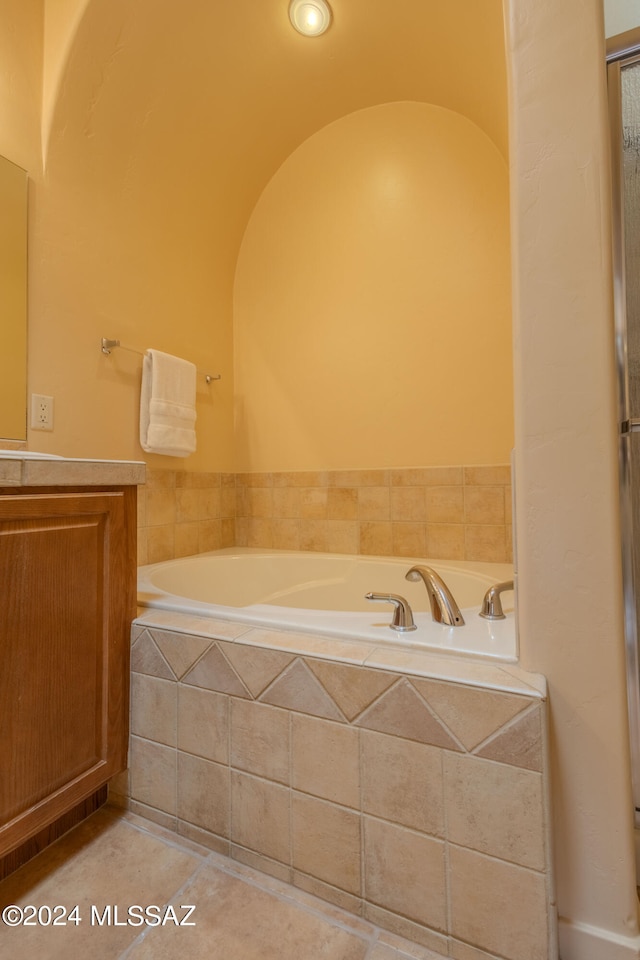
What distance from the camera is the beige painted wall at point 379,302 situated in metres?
1.81

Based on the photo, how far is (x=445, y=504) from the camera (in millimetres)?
1847

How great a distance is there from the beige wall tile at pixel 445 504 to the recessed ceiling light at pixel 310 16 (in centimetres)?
186

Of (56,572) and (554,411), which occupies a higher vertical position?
(554,411)

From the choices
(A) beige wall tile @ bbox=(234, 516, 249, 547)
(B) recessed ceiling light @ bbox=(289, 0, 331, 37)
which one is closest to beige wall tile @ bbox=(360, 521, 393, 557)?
(A) beige wall tile @ bbox=(234, 516, 249, 547)

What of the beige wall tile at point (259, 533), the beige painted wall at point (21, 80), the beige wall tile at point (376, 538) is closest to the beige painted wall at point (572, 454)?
the beige wall tile at point (376, 538)

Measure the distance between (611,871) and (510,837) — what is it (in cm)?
18

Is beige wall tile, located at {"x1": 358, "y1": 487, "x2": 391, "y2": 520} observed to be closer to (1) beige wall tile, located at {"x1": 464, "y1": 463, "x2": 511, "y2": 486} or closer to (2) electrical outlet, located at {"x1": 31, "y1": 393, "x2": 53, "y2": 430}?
(1) beige wall tile, located at {"x1": 464, "y1": 463, "x2": 511, "y2": 486}

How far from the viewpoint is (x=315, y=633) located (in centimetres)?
95

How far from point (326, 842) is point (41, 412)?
4.79 feet

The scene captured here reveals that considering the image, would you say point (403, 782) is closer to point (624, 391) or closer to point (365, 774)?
point (365, 774)

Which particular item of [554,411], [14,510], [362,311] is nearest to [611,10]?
[554,411]

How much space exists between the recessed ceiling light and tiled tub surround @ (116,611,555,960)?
2160mm

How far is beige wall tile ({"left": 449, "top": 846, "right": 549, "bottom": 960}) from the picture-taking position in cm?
Result: 69

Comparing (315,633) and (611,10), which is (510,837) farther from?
(611,10)
